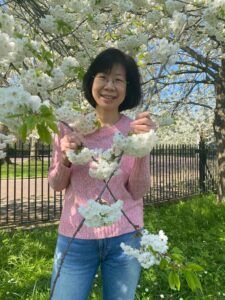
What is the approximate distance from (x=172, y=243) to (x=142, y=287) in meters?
1.48

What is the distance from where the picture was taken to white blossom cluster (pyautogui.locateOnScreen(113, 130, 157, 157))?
143 centimetres

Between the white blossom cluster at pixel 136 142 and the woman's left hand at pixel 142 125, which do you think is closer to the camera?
the white blossom cluster at pixel 136 142

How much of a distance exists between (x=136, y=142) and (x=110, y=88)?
57 centimetres

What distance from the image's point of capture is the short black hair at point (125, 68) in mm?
2014

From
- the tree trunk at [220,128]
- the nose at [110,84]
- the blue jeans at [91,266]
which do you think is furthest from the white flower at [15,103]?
the tree trunk at [220,128]

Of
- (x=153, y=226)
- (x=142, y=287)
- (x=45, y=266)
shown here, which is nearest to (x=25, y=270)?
(x=45, y=266)

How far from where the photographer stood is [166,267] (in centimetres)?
152

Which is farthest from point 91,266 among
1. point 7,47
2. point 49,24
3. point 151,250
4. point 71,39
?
point 71,39

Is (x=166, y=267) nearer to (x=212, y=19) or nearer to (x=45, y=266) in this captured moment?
(x=212, y=19)

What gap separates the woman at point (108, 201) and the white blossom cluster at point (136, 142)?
0.46 meters

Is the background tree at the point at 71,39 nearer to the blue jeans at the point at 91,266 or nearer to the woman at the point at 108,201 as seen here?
the woman at the point at 108,201

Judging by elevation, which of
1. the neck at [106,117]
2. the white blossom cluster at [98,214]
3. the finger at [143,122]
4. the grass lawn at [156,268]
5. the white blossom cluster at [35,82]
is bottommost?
the grass lawn at [156,268]

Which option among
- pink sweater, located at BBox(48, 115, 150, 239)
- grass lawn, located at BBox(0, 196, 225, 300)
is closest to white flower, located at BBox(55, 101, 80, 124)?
pink sweater, located at BBox(48, 115, 150, 239)

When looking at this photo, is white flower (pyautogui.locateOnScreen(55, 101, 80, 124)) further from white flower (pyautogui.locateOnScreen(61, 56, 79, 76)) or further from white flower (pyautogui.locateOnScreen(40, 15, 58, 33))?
white flower (pyautogui.locateOnScreen(40, 15, 58, 33))
